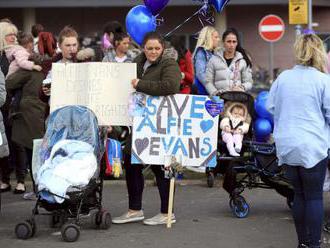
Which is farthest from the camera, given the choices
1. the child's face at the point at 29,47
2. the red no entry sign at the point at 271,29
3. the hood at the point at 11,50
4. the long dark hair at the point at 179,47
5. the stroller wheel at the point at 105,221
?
the red no entry sign at the point at 271,29

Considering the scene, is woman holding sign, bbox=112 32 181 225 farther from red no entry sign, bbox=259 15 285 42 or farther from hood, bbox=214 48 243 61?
red no entry sign, bbox=259 15 285 42

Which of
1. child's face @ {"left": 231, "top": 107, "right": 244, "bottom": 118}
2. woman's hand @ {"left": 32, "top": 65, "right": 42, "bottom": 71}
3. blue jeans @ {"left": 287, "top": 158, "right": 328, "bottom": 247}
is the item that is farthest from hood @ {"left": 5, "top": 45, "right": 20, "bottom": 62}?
blue jeans @ {"left": 287, "top": 158, "right": 328, "bottom": 247}

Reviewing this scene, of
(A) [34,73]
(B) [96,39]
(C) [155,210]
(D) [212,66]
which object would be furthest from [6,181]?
(B) [96,39]

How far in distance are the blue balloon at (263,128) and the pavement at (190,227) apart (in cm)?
72

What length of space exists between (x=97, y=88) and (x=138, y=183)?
1.05 m

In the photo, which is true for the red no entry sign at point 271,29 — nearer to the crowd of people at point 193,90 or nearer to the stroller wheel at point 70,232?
the crowd of people at point 193,90

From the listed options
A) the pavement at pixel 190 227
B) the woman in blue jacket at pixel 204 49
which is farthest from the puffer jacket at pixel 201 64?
the pavement at pixel 190 227

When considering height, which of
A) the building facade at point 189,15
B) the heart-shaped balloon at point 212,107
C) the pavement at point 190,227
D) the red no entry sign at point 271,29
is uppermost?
the building facade at point 189,15

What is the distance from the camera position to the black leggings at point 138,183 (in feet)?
24.6

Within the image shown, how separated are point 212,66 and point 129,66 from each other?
279cm

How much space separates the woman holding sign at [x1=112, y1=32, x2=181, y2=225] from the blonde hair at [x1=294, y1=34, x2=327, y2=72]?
1.52m

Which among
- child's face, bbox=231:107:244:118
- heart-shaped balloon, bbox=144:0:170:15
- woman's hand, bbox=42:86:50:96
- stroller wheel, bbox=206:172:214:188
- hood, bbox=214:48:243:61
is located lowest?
stroller wheel, bbox=206:172:214:188

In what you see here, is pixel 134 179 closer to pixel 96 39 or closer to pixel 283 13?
pixel 96 39

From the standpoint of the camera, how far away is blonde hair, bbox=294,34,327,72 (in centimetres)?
619
